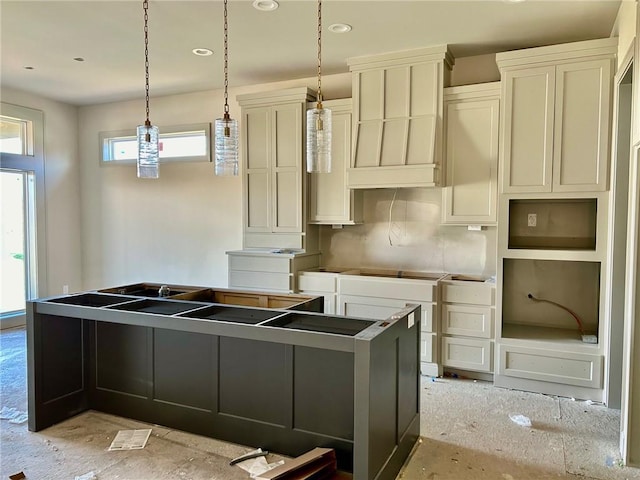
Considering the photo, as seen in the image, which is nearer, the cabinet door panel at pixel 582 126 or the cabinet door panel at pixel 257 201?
the cabinet door panel at pixel 582 126

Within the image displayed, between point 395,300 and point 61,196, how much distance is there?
5.06 metres

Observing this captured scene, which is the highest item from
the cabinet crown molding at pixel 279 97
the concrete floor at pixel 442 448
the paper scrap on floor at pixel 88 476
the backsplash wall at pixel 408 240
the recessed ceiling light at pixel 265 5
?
the recessed ceiling light at pixel 265 5

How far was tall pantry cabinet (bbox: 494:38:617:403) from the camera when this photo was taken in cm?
353

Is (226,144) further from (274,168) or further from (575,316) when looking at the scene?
(575,316)

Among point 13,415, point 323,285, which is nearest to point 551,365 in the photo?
point 323,285

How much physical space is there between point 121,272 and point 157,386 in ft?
12.4

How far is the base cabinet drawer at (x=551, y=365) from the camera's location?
140 inches

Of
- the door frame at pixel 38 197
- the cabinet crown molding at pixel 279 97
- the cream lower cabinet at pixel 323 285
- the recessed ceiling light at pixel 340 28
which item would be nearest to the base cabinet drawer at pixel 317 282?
the cream lower cabinet at pixel 323 285

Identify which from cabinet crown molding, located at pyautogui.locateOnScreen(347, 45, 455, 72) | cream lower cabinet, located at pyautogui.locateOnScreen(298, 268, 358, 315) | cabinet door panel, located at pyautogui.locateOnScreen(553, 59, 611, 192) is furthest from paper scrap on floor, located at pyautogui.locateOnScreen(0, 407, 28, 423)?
cabinet door panel, located at pyautogui.locateOnScreen(553, 59, 611, 192)

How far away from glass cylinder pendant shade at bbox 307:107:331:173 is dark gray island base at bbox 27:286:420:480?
0.92 meters

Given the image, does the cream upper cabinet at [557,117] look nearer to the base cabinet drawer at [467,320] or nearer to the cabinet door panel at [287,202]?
the base cabinet drawer at [467,320]

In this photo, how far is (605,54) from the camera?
3.48 metres

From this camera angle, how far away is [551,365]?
3.68 meters

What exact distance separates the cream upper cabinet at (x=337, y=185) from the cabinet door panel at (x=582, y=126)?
6.24 ft
